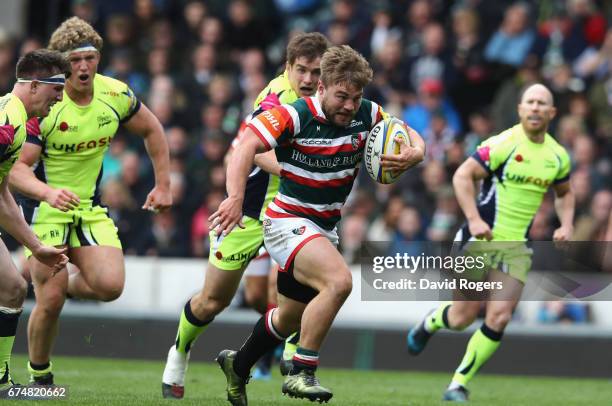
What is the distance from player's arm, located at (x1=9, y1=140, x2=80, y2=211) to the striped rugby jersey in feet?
4.70

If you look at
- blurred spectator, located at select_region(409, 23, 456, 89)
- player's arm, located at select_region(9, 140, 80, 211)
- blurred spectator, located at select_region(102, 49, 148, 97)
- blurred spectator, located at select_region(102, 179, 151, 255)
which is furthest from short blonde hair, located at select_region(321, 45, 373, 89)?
blurred spectator, located at select_region(102, 49, 148, 97)

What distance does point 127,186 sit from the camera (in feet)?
54.8

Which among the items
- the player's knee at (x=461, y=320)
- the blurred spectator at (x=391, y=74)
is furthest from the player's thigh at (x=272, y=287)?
the blurred spectator at (x=391, y=74)

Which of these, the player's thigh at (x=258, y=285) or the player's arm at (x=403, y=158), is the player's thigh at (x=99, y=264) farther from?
the player's arm at (x=403, y=158)

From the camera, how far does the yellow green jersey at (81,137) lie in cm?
970

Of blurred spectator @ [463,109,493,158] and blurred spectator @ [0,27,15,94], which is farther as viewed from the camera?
blurred spectator @ [0,27,15,94]

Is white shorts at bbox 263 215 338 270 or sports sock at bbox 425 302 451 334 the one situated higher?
white shorts at bbox 263 215 338 270

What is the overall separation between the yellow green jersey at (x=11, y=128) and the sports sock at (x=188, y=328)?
2090mm

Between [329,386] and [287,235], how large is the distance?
349cm

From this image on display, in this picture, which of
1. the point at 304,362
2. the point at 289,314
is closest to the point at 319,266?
the point at 289,314

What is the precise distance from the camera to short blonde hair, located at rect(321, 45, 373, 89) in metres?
8.34

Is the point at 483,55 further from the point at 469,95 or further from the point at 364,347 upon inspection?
the point at 364,347

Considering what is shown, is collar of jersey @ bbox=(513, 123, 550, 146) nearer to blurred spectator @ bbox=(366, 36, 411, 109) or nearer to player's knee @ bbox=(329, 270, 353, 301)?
player's knee @ bbox=(329, 270, 353, 301)

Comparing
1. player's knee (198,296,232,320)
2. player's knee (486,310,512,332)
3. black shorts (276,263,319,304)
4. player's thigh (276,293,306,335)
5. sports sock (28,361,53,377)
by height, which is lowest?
sports sock (28,361,53,377)
